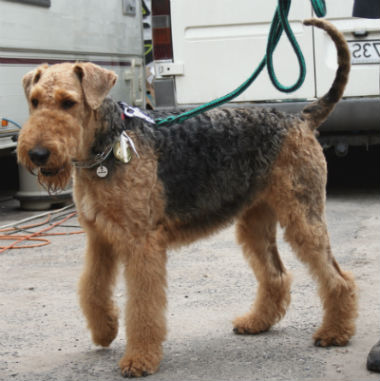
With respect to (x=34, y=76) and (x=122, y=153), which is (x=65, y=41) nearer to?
(x=34, y=76)

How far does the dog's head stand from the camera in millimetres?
3111

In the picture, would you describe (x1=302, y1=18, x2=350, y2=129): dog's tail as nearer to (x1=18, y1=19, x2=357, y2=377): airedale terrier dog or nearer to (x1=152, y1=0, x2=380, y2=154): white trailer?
(x1=18, y1=19, x2=357, y2=377): airedale terrier dog

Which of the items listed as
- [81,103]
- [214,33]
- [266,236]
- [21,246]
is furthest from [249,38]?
[81,103]

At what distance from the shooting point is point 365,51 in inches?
278

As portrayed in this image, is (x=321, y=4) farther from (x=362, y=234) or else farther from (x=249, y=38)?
(x=249, y=38)

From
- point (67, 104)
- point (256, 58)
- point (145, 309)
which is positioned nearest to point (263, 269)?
point (145, 309)

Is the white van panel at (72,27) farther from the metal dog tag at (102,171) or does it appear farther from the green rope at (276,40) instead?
the metal dog tag at (102,171)

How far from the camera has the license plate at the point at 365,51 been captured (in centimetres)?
703

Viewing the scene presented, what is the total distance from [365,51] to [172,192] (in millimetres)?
4169

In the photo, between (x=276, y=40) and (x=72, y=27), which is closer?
(x=276, y=40)

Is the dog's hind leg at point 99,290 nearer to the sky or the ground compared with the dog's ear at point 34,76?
nearer to the ground

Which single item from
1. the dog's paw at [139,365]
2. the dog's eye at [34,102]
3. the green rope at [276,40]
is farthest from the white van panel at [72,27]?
the dog's paw at [139,365]

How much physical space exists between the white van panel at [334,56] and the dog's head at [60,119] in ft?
13.3

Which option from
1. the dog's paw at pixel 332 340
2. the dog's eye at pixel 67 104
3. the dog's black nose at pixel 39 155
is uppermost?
the dog's eye at pixel 67 104
